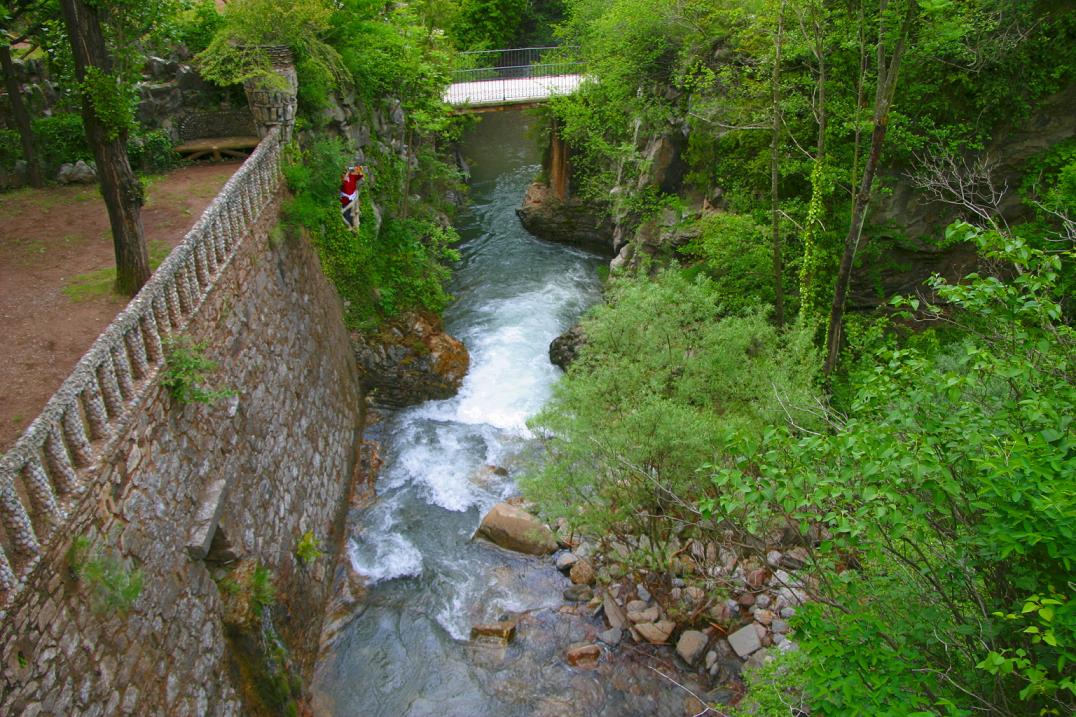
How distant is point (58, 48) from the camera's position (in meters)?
12.7

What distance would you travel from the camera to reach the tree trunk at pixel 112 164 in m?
10.3

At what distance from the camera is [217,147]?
695 inches

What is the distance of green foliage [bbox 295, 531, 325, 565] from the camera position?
12148 mm

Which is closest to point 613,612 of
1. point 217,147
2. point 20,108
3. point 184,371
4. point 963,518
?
point 963,518

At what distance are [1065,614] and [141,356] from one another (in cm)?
914

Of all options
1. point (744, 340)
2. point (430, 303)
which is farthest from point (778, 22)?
point (430, 303)

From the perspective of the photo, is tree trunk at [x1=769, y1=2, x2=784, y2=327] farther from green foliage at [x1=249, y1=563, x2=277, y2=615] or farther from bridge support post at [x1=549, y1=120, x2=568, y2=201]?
bridge support post at [x1=549, y1=120, x2=568, y2=201]

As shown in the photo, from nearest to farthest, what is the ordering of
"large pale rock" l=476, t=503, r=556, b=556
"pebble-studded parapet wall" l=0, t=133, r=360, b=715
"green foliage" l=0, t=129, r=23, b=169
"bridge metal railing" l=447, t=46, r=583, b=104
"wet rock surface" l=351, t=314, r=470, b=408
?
"pebble-studded parapet wall" l=0, t=133, r=360, b=715, "large pale rock" l=476, t=503, r=556, b=556, "green foliage" l=0, t=129, r=23, b=169, "wet rock surface" l=351, t=314, r=470, b=408, "bridge metal railing" l=447, t=46, r=583, b=104

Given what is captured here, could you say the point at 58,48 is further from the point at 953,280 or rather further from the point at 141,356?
the point at 953,280

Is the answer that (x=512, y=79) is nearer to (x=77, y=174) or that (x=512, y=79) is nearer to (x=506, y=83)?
(x=506, y=83)

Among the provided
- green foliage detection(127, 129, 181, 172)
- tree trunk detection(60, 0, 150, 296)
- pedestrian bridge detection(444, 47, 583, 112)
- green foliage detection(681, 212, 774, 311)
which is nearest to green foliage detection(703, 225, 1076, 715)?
tree trunk detection(60, 0, 150, 296)

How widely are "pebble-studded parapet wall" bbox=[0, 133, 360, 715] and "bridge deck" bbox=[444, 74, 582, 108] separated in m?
16.4

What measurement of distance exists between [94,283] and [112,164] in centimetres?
224

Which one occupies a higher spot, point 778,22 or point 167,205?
point 778,22
